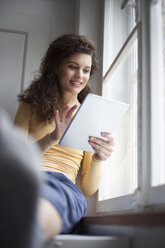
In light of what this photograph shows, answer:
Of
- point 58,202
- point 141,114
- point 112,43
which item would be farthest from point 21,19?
point 58,202

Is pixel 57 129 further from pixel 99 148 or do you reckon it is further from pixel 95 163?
pixel 95 163

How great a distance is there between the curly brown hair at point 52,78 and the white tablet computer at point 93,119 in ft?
0.78

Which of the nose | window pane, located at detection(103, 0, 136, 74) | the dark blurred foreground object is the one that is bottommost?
the dark blurred foreground object

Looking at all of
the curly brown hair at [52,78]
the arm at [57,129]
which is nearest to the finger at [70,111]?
the arm at [57,129]

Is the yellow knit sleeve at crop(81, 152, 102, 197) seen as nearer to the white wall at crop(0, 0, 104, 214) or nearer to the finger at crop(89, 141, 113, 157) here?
the finger at crop(89, 141, 113, 157)

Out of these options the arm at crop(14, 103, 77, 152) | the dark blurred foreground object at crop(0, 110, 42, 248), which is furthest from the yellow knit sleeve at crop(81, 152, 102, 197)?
the dark blurred foreground object at crop(0, 110, 42, 248)

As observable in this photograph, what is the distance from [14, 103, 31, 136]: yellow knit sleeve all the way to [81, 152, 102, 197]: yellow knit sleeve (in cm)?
29

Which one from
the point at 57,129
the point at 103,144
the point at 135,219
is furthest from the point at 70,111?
the point at 135,219

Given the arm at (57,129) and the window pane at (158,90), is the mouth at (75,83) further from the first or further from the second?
the window pane at (158,90)

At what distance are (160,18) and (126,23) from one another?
0.57 metres

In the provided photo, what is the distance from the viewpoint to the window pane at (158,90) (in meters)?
0.80

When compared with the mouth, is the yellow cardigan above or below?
below

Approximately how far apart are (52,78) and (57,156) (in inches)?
14.0

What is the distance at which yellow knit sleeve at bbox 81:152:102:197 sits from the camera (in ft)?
4.06
